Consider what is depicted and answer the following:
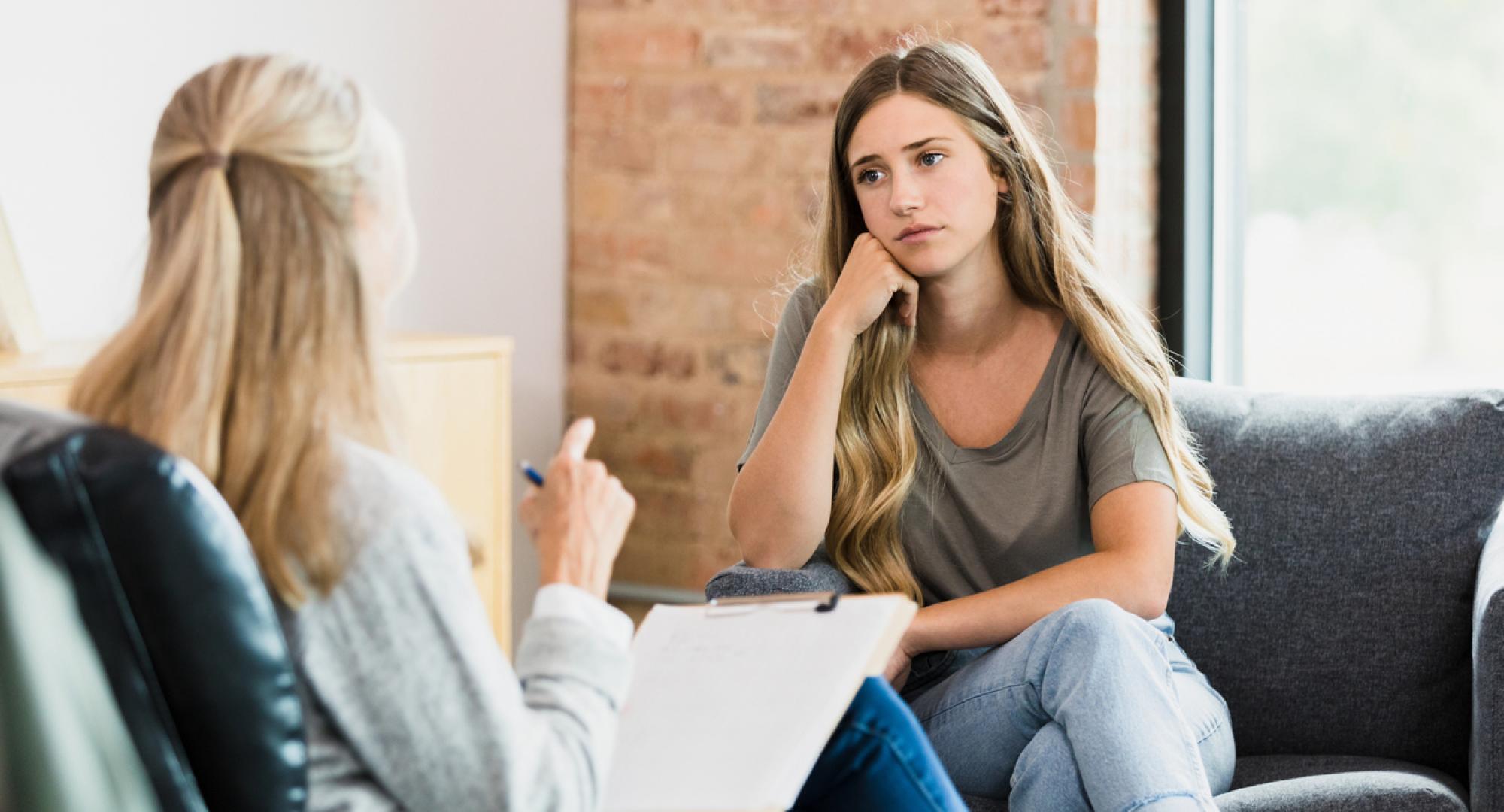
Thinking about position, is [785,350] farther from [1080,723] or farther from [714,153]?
[714,153]

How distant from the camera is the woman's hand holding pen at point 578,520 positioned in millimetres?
1184

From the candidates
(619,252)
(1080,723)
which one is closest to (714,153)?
(619,252)

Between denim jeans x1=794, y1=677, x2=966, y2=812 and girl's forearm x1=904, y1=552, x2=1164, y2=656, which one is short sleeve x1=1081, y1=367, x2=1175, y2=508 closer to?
girl's forearm x1=904, y1=552, x2=1164, y2=656

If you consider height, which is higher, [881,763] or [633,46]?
[633,46]

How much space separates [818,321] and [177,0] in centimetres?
145

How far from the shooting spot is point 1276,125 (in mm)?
3088

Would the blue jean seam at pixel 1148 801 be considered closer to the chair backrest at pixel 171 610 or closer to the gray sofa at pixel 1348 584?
the gray sofa at pixel 1348 584

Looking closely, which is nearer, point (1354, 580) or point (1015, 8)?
point (1354, 580)

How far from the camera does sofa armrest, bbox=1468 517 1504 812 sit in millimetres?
1733

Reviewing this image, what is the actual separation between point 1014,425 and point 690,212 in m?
1.57

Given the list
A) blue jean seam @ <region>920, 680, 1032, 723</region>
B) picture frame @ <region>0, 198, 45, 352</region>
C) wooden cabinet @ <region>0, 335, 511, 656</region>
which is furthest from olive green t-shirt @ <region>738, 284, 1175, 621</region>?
picture frame @ <region>0, 198, 45, 352</region>

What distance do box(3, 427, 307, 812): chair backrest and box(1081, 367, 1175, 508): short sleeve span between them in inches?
48.2

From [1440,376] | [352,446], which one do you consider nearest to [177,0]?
[352,446]

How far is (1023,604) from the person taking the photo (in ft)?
5.99
